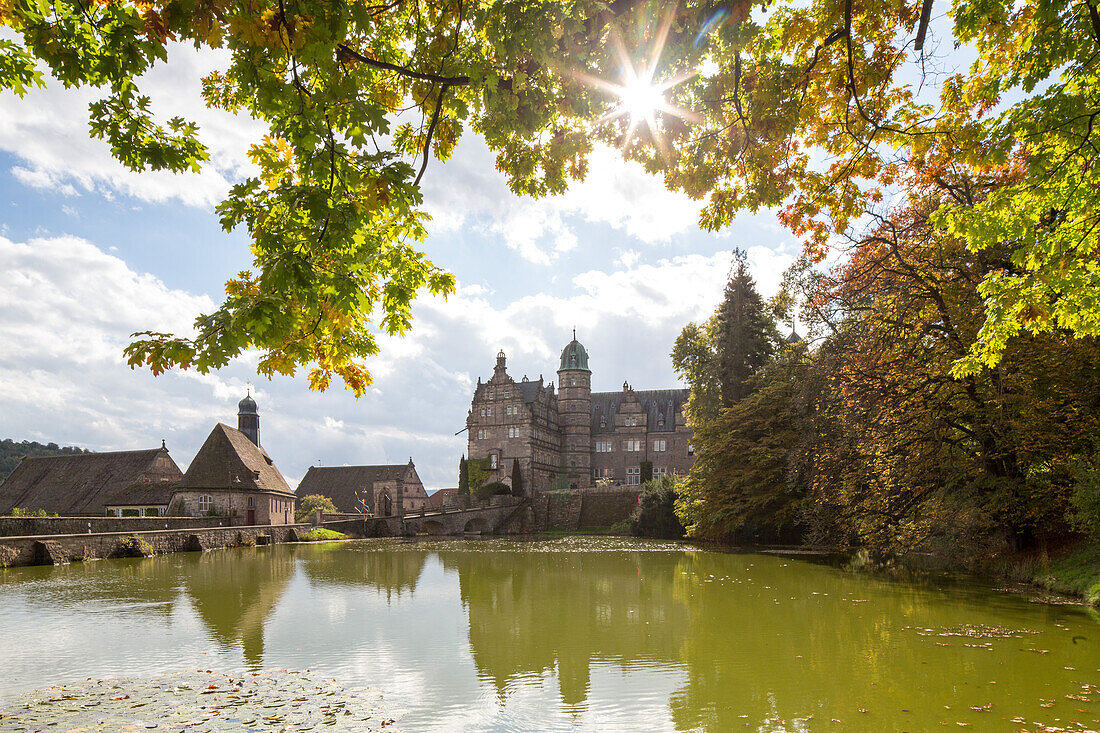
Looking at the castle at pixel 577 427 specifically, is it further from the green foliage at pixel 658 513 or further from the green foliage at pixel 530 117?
the green foliage at pixel 530 117

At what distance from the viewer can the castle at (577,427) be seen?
53688mm

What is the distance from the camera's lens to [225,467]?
1451 inches

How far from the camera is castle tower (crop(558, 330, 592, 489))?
5850cm

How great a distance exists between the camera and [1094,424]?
12.7 m

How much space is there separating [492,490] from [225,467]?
61.4 feet

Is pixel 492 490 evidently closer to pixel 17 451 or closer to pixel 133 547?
pixel 133 547

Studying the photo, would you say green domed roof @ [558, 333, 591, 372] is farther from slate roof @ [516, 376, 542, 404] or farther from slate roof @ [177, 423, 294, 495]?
slate roof @ [177, 423, 294, 495]

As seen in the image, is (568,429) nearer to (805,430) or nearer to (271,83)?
(805,430)

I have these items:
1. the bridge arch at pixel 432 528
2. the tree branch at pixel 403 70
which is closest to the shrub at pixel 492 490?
the bridge arch at pixel 432 528

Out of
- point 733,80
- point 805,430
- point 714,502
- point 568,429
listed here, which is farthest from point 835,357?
point 568,429

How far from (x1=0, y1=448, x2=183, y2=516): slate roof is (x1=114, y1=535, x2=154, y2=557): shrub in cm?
1238

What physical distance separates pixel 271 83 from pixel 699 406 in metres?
29.6

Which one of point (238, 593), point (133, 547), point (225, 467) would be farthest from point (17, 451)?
point (238, 593)

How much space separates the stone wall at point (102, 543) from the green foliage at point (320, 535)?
388 cm
